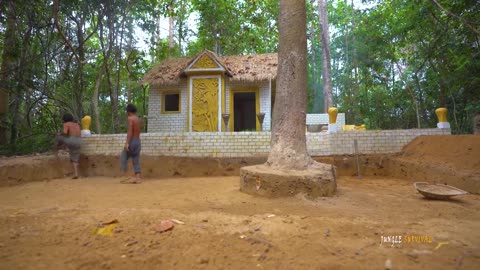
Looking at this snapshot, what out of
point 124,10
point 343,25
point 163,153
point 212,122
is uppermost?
point 343,25

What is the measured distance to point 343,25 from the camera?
22.1 meters

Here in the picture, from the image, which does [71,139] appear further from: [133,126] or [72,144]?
[133,126]

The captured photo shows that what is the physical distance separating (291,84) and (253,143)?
8.29ft

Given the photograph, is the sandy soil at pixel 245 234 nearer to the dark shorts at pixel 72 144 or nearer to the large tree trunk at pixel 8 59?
the dark shorts at pixel 72 144

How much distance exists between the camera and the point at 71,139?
22.0ft

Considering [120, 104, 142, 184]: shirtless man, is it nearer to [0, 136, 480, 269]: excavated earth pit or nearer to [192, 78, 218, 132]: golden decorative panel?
[0, 136, 480, 269]: excavated earth pit

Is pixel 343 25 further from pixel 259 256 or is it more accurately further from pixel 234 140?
pixel 259 256

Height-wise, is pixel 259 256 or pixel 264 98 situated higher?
pixel 264 98

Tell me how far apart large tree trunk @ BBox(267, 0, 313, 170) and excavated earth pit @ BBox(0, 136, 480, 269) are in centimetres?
111

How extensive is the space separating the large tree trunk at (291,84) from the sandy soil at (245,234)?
1147 mm

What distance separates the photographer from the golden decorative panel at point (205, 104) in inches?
424

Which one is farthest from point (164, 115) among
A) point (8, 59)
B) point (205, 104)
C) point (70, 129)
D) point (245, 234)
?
point (245, 234)

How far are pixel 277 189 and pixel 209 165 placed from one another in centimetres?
328

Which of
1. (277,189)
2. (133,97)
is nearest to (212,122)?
(277,189)
